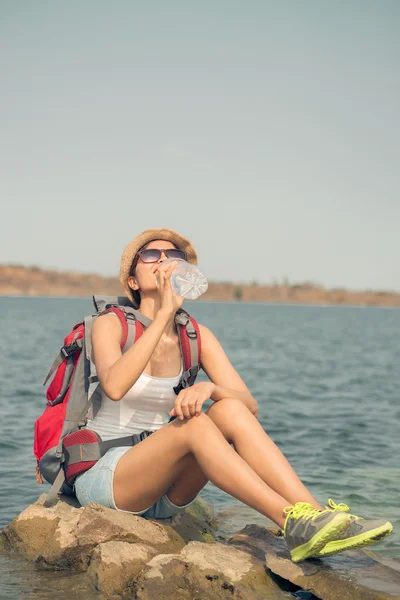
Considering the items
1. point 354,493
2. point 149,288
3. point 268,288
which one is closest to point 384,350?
point 354,493

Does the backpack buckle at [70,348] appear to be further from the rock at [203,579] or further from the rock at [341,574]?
the rock at [341,574]

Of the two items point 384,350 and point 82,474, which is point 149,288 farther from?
point 384,350

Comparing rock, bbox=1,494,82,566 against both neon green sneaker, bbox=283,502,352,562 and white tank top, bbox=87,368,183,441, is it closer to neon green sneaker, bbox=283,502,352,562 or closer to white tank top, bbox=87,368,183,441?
white tank top, bbox=87,368,183,441

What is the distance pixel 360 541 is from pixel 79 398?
1.98m

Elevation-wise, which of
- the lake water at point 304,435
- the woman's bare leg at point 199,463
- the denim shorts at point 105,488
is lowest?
the lake water at point 304,435

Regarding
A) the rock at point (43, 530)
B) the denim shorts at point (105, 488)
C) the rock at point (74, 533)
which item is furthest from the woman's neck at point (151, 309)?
the rock at point (43, 530)

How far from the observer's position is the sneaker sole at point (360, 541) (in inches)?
156

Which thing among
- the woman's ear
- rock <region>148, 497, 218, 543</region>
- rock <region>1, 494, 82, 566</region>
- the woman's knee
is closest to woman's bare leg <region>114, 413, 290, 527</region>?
the woman's knee

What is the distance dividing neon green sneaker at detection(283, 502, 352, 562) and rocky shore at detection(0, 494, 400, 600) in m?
0.19

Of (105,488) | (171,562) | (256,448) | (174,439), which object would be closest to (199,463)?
(174,439)

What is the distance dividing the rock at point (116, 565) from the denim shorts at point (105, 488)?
315 mm

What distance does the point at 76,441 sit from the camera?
4.71 m

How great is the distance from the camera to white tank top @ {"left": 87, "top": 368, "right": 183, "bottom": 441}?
4.78 meters

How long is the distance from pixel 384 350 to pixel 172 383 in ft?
118
